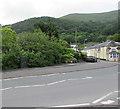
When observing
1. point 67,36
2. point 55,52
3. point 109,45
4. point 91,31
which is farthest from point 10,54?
point 91,31

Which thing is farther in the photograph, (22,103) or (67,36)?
(67,36)

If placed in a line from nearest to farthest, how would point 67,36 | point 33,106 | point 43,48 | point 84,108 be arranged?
1. point 84,108
2. point 33,106
3. point 43,48
4. point 67,36

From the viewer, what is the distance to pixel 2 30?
17047 mm

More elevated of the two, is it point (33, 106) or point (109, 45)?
point (109, 45)

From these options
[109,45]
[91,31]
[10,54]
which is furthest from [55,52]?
[91,31]

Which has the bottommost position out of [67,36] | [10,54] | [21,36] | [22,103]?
[22,103]

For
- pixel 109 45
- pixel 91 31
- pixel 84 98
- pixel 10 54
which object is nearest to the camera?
pixel 84 98

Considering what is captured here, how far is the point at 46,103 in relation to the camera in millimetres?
5301

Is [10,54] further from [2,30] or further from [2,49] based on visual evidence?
[2,30]

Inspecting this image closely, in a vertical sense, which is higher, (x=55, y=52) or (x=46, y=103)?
(x=55, y=52)

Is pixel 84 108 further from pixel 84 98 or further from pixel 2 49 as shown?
pixel 2 49

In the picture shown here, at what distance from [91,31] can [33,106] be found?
85585 mm

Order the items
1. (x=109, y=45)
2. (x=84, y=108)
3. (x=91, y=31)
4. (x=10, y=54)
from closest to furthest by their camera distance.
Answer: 1. (x=84, y=108)
2. (x=10, y=54)
3. (x=109, y=45)
4. (x=91, y=31)

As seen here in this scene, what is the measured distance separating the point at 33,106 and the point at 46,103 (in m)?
0.51
